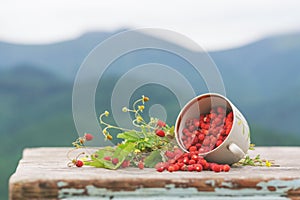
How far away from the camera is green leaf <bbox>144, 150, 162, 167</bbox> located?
3.96ft

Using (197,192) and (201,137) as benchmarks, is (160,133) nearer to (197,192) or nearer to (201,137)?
(201,137)

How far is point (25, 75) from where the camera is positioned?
12.5 feet

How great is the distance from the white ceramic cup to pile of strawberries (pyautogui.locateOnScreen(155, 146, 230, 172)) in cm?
2

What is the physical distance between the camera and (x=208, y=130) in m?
1.22

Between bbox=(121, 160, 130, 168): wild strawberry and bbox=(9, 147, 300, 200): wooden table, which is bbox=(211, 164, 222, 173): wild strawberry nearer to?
bbox=(9, 147, 300, 200): wooden table

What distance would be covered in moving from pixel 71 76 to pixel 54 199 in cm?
265

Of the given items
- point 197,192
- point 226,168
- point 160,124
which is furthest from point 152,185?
point 160,124

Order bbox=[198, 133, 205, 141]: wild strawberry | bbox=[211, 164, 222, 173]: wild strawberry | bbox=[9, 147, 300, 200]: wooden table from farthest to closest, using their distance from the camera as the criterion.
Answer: bbox=[198, 133, 205, 141]: wild strawberry, bbox=[211, 164, 222, 173]: wild strawberry, bbox=[9, 147, 300, 200]: wooden table

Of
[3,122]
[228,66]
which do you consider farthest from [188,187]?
[3,122]

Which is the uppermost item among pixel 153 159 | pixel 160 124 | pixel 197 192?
pixel 160 124

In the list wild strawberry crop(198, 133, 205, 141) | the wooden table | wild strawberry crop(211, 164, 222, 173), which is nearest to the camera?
the wooden table

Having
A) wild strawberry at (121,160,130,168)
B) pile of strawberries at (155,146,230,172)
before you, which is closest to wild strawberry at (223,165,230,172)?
pile of strawberries at (155,146,230,172)

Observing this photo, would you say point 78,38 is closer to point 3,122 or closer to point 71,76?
point 71,76

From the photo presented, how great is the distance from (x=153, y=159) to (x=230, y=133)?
20 cm
